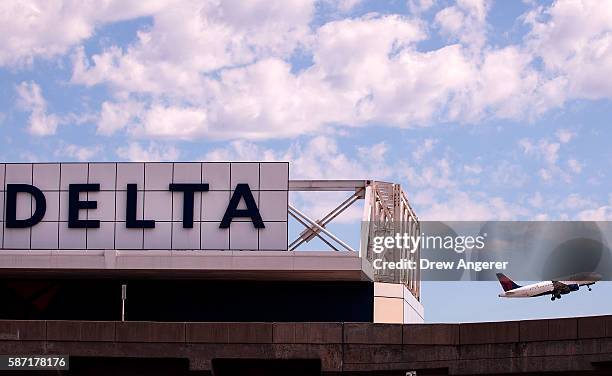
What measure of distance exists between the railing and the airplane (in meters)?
33.5

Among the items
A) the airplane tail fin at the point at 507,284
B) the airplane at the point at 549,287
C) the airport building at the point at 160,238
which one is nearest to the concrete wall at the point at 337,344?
the airport building at the point at 160,238

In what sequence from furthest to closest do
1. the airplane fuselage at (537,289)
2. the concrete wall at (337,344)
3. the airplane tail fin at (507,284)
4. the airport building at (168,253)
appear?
1. the airplane tail fin at (507,284)
2. the airplane fuselage at (537,289)
3. the airport building at (168,253)
4. the concrete wall at (337,344)

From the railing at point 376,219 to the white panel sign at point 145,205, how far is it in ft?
13.8

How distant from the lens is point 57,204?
5319 cm

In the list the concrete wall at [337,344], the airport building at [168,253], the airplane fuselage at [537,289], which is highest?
the airplane fuselage at [537,289]

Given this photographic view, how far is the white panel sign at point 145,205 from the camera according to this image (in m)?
52.2

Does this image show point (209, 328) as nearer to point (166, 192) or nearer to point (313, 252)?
point (313, 252)

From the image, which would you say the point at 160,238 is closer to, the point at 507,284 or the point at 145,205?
the point at 145,205

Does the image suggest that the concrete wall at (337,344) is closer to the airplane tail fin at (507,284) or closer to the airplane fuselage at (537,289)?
the airplane fuselage at (537,289)

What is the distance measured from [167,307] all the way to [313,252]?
737cm

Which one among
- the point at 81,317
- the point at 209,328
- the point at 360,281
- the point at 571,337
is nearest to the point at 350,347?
the point at 209,328

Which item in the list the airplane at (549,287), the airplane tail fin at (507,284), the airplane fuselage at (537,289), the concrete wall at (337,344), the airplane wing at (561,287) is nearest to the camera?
the concrete wall at (337,344)

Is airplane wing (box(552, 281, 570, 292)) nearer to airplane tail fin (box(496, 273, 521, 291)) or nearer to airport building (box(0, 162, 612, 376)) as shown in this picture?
airplane tail fin (box(496, 273, 521, 291))

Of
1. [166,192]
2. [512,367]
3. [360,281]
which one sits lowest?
[512,367]
